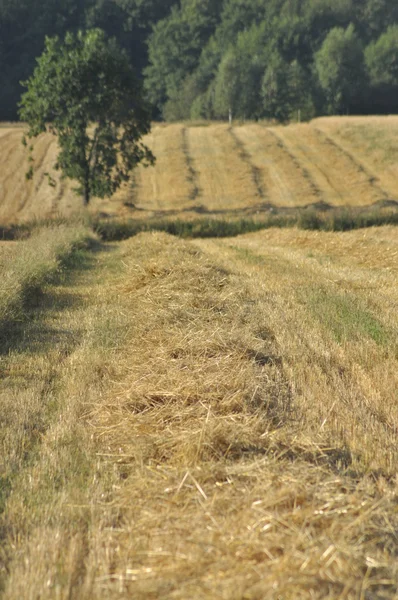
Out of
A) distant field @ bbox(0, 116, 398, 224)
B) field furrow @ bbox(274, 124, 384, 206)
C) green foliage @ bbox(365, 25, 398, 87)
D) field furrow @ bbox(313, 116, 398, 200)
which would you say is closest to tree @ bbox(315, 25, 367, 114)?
green foliage @ bbox(365, 25, 398, 87)

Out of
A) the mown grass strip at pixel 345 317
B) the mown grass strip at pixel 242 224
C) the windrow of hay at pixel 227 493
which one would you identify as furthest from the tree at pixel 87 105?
the windrow of hay at pixel 227 493

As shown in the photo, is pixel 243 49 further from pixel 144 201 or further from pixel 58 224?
pixel 58 224

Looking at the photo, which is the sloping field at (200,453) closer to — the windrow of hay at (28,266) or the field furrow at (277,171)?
the windrow of hay at (28,266)

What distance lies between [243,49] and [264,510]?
95.5m

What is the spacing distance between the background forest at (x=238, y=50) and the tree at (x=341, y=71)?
12 cm

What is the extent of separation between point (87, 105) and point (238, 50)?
63.4 meters

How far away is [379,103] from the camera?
Answer: 254ft

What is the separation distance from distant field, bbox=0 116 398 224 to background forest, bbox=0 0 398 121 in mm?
25535

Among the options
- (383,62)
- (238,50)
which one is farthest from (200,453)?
(238,50)

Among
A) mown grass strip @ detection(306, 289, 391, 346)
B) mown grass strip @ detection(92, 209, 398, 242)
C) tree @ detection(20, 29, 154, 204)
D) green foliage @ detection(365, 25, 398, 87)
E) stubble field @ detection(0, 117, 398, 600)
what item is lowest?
mown grass strip @ detection(92, 209, 398, 242)

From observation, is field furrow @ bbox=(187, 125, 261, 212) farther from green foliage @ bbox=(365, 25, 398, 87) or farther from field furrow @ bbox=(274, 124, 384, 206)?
green foliage @ bbox=(365, 25, 398, 87)

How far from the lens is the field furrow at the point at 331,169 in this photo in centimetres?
3447

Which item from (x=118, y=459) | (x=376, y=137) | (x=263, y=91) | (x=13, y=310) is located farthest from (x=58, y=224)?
(x=263, y=91)

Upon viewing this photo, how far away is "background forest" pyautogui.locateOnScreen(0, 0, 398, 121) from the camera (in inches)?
3027
